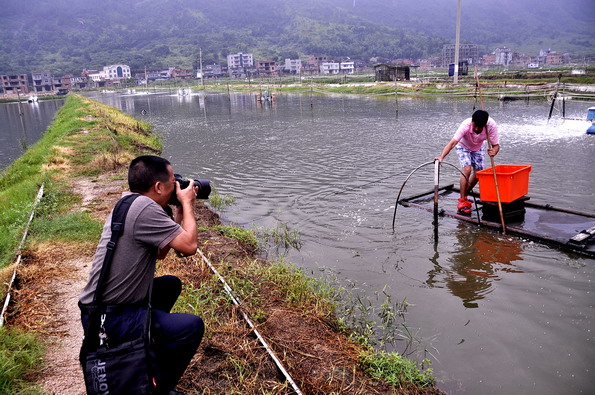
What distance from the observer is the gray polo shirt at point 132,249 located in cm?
263

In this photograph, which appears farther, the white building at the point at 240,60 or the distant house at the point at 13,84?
the white building at the point at 240,60

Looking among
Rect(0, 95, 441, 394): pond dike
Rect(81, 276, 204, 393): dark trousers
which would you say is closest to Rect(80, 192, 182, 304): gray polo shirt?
Rect(81, 276, 204, 393): dark trousers

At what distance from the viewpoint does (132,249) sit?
2.66 m

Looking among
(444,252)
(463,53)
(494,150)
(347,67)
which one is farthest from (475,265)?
(463,53)

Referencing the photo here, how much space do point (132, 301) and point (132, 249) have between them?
0.35 m

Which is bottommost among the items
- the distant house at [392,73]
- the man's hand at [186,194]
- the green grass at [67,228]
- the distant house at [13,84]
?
the green grass at [67,228]

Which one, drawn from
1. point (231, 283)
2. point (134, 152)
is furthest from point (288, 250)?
point (134, 152)

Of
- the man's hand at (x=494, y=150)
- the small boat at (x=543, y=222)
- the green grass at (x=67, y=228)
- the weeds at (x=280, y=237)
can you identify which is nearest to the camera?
the small boat at (x=543, y=222)

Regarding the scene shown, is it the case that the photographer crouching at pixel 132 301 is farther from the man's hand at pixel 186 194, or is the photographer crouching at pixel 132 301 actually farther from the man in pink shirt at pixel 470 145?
the man in pink shirt at pixel 470 145

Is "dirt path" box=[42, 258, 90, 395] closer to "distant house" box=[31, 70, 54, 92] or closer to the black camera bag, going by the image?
the black camera bag

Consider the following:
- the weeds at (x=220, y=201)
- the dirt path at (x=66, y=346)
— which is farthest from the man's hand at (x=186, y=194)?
the weeds at (x=220, y=201)

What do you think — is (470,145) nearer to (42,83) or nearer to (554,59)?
(42,83)

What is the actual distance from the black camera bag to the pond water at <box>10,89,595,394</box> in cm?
285

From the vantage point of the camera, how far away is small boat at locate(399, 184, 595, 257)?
6410 mm
